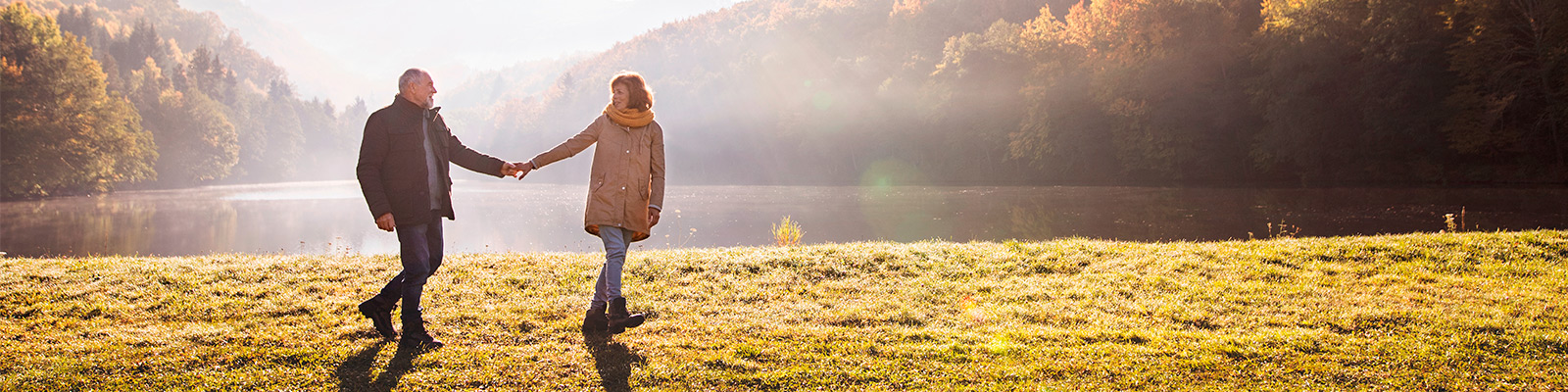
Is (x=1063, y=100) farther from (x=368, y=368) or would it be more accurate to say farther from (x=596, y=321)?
(x=368, y=368)

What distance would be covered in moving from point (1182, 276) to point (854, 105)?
53679mm

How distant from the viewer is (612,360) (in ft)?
14.5

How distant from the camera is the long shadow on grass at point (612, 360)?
404 centimetres

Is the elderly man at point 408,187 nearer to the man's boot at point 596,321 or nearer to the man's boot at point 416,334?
the man's boot at point 416,334

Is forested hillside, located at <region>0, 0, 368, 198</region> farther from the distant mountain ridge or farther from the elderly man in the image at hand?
the elderly man

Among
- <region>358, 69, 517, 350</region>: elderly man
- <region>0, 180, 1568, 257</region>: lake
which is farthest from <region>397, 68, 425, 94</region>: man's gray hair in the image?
<region>0, 180, 1568, 257</region>: lake

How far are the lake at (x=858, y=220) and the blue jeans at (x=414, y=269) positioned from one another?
1044cm

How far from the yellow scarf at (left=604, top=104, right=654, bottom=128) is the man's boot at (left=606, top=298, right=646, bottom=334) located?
1143mm

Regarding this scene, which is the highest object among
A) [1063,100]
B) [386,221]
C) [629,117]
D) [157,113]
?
[157,113]

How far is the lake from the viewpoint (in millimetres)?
17625

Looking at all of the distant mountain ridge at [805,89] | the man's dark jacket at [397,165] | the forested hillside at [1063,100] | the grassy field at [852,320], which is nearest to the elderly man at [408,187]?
the man's dark jacket at [397,165]

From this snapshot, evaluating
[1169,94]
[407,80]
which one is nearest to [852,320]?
[407,80]

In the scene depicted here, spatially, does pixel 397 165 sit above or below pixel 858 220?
above

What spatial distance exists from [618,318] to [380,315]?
4.69 ft
